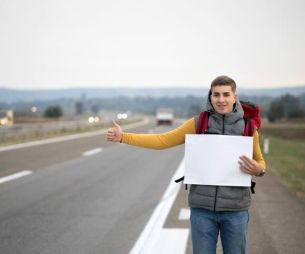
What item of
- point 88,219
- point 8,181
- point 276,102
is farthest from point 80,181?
point 276,102

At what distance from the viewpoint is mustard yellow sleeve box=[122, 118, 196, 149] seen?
4164mm

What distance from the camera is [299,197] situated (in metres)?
11.1

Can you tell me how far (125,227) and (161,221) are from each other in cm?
73

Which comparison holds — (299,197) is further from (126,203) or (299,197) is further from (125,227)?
(125,227)

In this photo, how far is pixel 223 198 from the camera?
3938 millimetres

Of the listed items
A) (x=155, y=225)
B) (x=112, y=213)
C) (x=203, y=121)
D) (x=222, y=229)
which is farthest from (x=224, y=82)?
(x=112, y=213)

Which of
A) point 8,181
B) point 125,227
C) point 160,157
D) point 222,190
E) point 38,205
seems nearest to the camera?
point 222,190

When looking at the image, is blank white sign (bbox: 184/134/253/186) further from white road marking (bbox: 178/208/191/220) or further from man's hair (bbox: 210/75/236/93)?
white road marking (bbox: 178/208/191/220)

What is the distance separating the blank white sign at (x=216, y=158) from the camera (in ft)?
13.1

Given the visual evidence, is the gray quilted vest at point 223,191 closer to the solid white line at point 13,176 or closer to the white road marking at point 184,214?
the white road marking at point 184,214

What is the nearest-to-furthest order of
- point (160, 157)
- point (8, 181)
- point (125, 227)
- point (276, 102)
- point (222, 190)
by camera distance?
A: point (222, 190), point (125, 227), point (8, 181), point (160, 157), point (276, 102)

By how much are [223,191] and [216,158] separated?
0.90ft

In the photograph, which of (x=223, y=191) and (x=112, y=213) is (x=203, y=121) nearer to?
(x=223, y=191)

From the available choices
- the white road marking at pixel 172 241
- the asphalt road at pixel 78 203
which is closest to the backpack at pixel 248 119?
the white road marking at pixel 172 241
